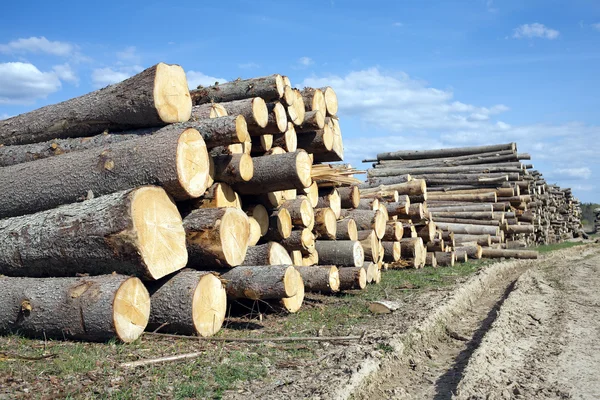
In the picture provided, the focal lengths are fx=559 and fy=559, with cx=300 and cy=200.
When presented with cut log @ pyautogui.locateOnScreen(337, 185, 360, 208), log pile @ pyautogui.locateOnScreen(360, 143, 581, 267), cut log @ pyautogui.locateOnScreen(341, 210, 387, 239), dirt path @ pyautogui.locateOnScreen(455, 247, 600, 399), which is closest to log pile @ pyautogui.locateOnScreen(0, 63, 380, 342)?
cut log @ pyautogui.locateOnScreen(337, 185, 360, 208)

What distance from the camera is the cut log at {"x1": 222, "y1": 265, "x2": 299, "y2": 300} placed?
629 centimetres

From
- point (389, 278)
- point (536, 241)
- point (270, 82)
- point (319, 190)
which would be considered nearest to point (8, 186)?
point (270, 82)

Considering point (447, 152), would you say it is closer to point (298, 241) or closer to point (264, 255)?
point (298, 241)

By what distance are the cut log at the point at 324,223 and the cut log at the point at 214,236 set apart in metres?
2.29

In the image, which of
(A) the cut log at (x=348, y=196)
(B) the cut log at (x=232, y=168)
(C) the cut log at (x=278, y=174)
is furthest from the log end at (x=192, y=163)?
(A) the cut log at (x=348, y=196)

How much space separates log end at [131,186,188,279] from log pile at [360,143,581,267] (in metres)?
6.88

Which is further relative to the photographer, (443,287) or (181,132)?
(443,287)

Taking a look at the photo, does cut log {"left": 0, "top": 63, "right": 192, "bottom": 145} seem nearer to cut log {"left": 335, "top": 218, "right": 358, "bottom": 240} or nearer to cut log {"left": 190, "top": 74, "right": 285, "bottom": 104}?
cut log {"left": 190, "top": 74, "right": 285, "bottom": 104}

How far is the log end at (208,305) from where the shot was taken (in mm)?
5781

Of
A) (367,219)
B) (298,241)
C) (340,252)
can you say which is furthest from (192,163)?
(367,219)

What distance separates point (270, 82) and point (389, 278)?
14.5 ft

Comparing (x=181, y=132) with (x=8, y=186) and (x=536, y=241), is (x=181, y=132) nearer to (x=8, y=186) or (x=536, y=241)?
(x=8, y=186)

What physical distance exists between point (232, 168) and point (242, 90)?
1751 millimetres

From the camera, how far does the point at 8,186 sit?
7.01 metres
